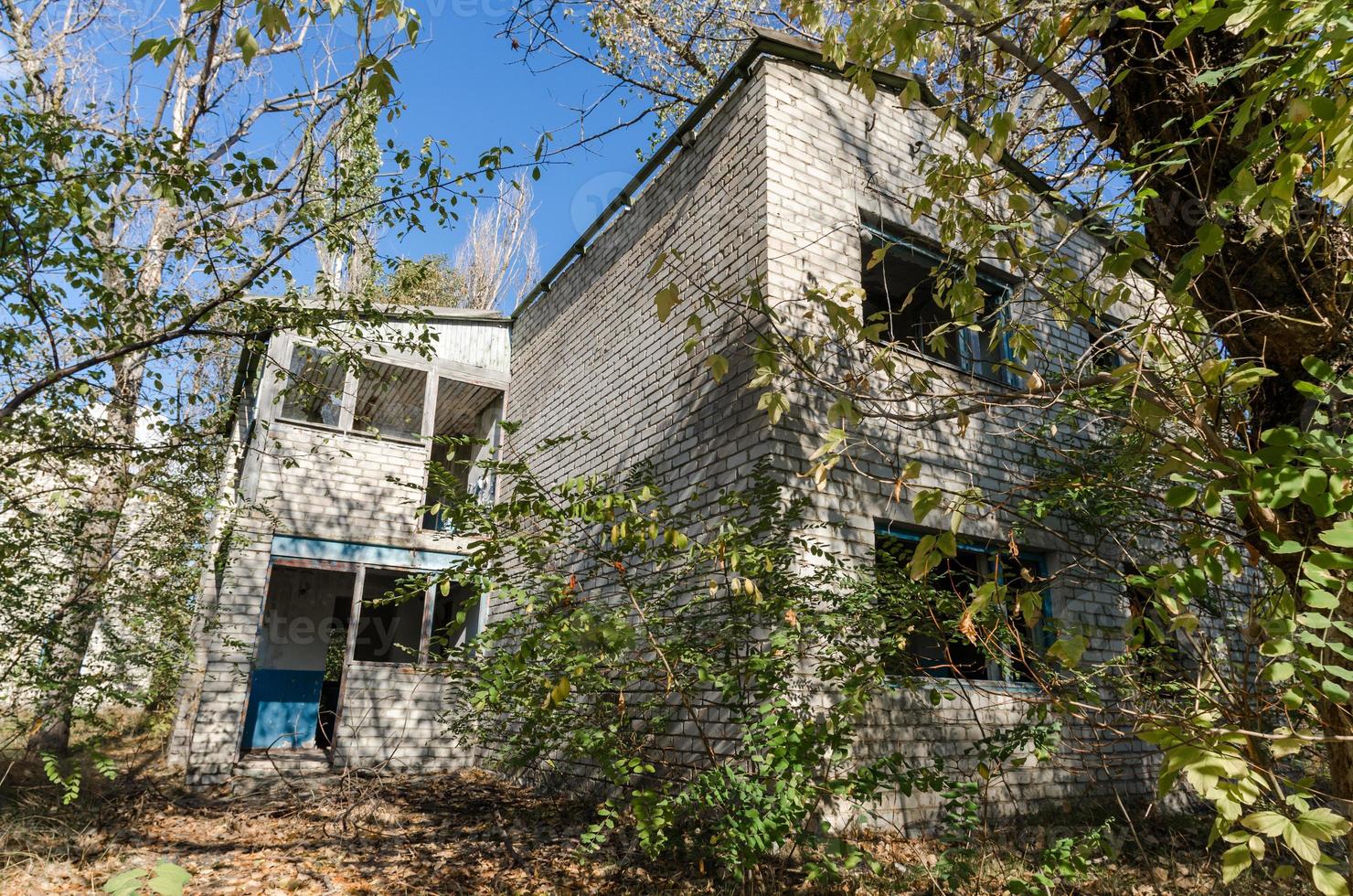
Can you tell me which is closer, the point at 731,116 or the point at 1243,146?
the point at 1243,146

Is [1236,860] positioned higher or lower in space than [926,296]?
lower

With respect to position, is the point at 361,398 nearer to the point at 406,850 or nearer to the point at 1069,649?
the point at 406,850

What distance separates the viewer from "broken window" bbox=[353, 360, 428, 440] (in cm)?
1052

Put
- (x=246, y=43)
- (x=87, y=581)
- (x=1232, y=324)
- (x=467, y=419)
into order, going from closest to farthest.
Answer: (x=246, y=43), (x=1232, y=324), (x=87, y=581), (x=467, y=419)

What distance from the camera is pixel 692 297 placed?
7012 mm

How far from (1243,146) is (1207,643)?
1.66 meters

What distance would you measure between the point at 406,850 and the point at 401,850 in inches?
1.4

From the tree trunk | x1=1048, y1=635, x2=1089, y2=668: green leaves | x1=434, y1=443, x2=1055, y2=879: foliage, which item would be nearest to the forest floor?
x1=434, y1=443, x2=1055, y2=879: foliage

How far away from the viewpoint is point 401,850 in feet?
17.5

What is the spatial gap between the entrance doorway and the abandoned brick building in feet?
0.09

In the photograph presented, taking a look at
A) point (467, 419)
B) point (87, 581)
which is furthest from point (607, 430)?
point (467, 419)

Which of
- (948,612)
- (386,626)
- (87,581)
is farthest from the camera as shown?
(386,626)

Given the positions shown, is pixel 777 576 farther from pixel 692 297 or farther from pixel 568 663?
pixel 692 297

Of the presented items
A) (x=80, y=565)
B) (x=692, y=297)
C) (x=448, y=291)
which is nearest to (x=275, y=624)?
(x=80, y=565)
